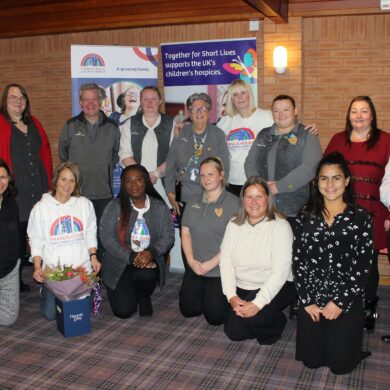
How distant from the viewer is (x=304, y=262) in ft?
10.3

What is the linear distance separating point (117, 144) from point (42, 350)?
1961 mm

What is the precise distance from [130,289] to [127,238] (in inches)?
15.2

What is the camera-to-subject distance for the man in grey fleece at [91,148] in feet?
14.6

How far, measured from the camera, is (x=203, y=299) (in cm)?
389

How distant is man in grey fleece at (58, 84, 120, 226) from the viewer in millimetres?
4461

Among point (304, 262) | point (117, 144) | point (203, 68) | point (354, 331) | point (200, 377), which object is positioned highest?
point (203, 68)

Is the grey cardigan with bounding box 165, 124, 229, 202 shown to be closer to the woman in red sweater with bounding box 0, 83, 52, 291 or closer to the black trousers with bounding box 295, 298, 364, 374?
the woman in red sweater with bounding box 0, 83, 52, 291

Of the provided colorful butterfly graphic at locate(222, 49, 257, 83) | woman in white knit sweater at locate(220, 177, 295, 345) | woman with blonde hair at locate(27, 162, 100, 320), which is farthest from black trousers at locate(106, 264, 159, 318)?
colorful butterfly graphic at locate(222, 49, 257, 83)

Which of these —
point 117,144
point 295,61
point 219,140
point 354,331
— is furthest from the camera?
point 295,61

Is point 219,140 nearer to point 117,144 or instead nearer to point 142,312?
point 117,144

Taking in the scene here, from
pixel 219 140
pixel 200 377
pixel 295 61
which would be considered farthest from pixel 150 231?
pixel 295 61

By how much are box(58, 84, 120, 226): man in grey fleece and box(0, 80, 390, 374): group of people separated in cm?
1

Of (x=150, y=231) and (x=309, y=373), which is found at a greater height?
(x=150, y=231)

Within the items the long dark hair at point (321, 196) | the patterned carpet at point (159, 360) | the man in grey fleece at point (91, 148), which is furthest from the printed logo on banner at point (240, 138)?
the patterned carpet at point (159, 360)
